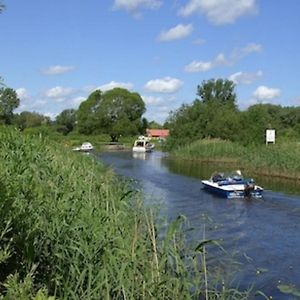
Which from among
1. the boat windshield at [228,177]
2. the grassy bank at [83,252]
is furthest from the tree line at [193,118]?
the grassy bank at [83,252]

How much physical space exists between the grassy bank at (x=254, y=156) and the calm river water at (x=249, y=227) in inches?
155

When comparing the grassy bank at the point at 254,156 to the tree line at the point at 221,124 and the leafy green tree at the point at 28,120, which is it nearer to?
the tree line at the point at 221,124

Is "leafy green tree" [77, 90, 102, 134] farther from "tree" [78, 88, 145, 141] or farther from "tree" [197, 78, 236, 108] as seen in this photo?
"tree" [197, 78, 236, 108]

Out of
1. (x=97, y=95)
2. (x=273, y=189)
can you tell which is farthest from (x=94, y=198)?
(x=97, y=95)

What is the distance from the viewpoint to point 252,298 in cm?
904

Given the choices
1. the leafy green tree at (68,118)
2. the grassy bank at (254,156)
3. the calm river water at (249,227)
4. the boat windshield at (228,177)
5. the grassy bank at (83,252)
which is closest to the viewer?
the grassy bank at (83,252)

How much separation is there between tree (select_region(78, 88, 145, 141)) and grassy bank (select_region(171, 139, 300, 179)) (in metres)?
34.5

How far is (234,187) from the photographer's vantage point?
25.3m

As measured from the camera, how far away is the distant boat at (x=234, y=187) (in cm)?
2500

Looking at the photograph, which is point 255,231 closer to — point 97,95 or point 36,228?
point 36,228

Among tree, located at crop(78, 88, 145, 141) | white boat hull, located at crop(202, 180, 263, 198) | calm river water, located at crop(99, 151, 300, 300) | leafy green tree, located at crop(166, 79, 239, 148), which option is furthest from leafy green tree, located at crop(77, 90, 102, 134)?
white boat hull, located at crop(202, 180, 263, 198)

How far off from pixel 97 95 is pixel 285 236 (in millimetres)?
85639

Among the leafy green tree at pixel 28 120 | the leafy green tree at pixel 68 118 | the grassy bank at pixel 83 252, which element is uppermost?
the leafy green tree at pixel 68 118

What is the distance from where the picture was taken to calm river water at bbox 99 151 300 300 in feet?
35.5
